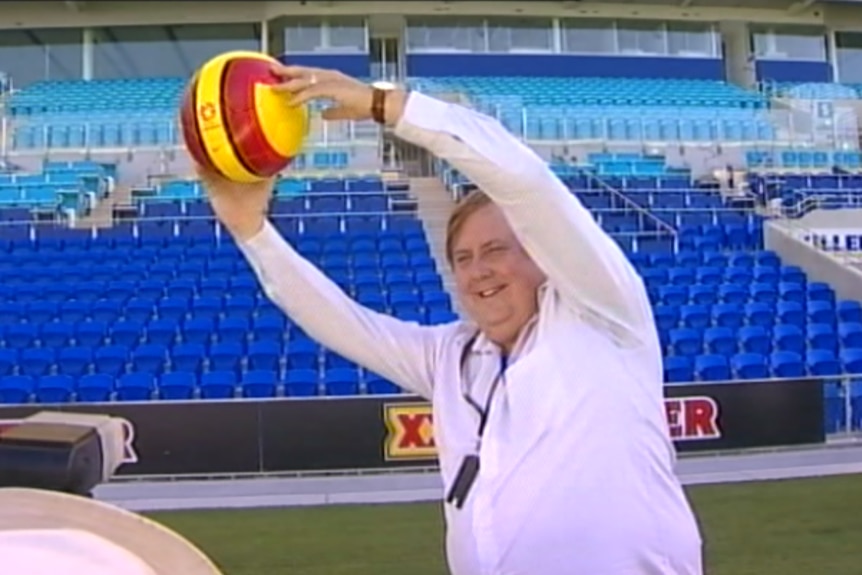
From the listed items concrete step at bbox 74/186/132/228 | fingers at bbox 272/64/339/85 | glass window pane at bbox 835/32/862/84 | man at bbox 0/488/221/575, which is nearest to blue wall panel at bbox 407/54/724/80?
glass window pane at bbox 835/32/862/84

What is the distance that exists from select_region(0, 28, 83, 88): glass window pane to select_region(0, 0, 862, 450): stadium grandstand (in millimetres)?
55

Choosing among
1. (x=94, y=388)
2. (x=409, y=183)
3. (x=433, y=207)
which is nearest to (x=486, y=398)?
(x=94, y=388)

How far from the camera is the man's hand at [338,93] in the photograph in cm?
167

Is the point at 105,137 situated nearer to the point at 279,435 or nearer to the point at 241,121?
the point at 279,435

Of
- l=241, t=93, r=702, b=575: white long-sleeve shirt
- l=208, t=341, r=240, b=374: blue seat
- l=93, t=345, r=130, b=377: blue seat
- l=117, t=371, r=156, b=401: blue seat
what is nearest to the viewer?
l=241, t=93, r=702, b=575: white long-sleeve shirt

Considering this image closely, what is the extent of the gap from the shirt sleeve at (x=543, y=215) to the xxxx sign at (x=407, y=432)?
300 inches

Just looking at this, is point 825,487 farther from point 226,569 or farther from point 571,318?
point 571,318

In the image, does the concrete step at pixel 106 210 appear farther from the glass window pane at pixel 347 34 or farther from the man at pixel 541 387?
the man at pixel 541 387

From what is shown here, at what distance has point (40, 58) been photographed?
2653 centimetres

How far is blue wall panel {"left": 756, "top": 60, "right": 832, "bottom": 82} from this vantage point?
28188mm

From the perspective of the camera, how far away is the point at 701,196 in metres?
18.2

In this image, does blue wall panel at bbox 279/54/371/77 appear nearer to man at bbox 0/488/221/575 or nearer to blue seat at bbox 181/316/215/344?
blue seat at bbox 181/316/215/344

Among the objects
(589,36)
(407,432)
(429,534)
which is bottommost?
(429,534)

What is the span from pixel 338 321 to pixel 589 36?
26.4 m
